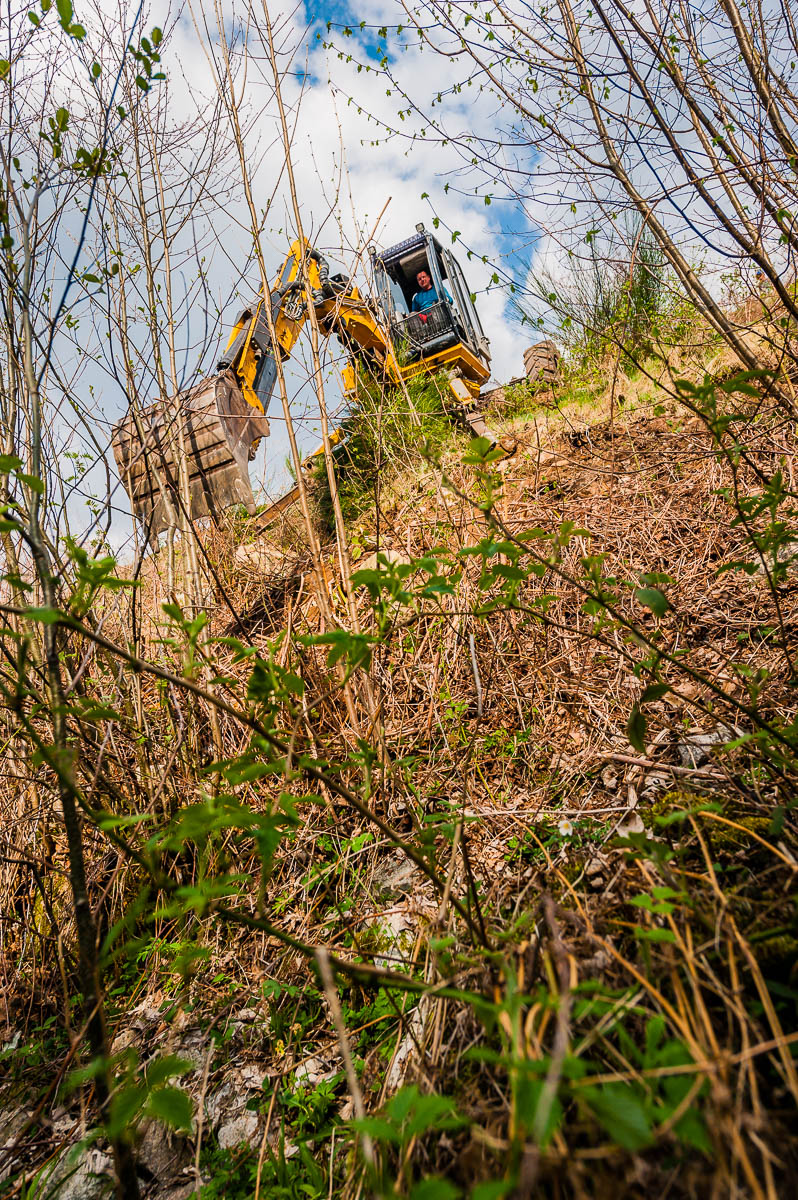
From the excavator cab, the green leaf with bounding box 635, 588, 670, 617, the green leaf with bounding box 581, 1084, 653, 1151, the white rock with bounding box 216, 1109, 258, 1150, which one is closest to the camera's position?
the green leaf with bounding box 581, 1084, 653, 1151

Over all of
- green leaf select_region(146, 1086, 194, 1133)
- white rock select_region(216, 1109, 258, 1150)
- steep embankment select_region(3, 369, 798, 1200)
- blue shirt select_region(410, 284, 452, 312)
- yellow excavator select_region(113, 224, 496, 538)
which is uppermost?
blue shirt select_region(410, 284, 452, 312)

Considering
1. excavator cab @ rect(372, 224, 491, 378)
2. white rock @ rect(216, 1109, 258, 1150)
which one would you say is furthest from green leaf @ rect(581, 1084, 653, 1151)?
excavator cab @ rect(372, 224, 491, 378)

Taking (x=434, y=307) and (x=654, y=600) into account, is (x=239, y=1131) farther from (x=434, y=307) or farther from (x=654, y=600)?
(x=434, y=307)

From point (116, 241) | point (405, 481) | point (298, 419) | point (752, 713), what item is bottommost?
point (752, 713)

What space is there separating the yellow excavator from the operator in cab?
16 cm

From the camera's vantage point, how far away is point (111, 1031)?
206 cm

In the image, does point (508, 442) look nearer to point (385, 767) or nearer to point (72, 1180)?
point (385, 767)

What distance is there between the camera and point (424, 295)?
30.6 ft

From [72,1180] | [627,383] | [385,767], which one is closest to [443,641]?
[385,767]

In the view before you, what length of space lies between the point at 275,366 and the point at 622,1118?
17.6 ft

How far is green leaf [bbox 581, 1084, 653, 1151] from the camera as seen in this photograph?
0.52 m

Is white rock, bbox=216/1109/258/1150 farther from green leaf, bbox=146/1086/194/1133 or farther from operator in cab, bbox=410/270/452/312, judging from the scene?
operator in cab, bbox=410/270/452/312

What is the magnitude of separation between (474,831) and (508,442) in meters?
3.83

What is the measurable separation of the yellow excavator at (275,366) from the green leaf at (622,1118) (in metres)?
2.47
